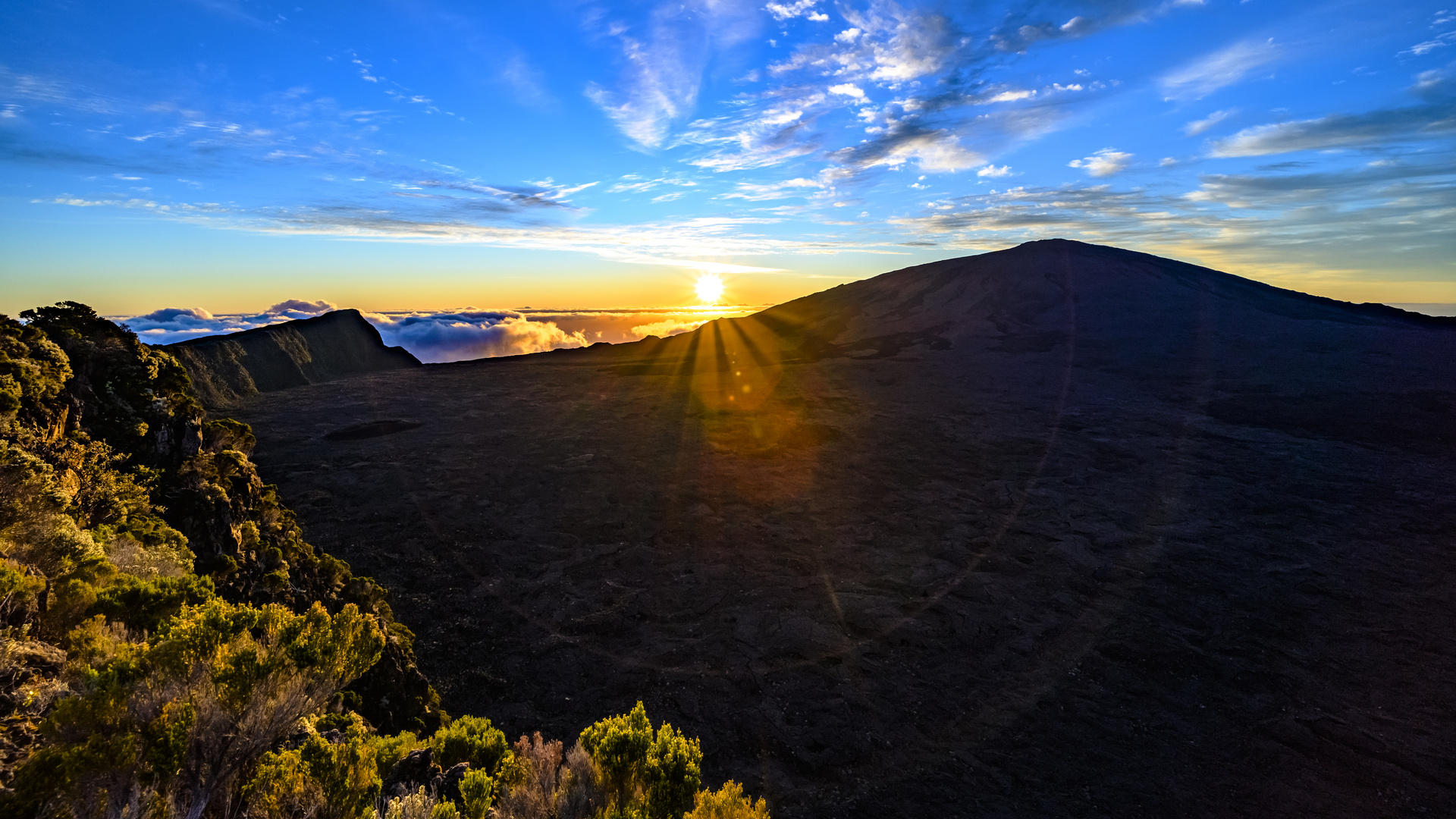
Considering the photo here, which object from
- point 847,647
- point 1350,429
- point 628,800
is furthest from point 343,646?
point 1350,429

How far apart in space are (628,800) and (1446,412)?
141 ft

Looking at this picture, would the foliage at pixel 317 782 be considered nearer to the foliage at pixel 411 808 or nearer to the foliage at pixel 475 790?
the foliage at pixel 411 808

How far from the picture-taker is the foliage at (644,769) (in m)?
5.55

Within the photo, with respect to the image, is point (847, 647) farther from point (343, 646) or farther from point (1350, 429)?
point (1350, 429)

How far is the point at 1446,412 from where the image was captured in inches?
1162

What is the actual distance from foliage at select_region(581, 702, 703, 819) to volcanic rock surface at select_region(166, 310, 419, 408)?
4915 centimetres

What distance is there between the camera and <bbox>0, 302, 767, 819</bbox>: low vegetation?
4344mm

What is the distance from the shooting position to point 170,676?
15.4 feet

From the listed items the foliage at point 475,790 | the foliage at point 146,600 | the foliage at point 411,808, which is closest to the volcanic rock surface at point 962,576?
the foliage at point 475,790

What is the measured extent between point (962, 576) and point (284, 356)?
59.5 meters

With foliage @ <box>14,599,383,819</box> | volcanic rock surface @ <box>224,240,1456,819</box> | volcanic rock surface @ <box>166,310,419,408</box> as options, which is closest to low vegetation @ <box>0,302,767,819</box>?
foliage @ <box>14,599,383,819</box>

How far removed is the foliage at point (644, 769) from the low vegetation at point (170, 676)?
18mm

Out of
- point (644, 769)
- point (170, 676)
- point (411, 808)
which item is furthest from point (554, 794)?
point (170, 676)

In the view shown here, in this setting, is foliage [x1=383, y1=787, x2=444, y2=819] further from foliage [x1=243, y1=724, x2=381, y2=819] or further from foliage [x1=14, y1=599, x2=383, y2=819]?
foliage [x1=14, y1=599, x2=383, y2=819]
